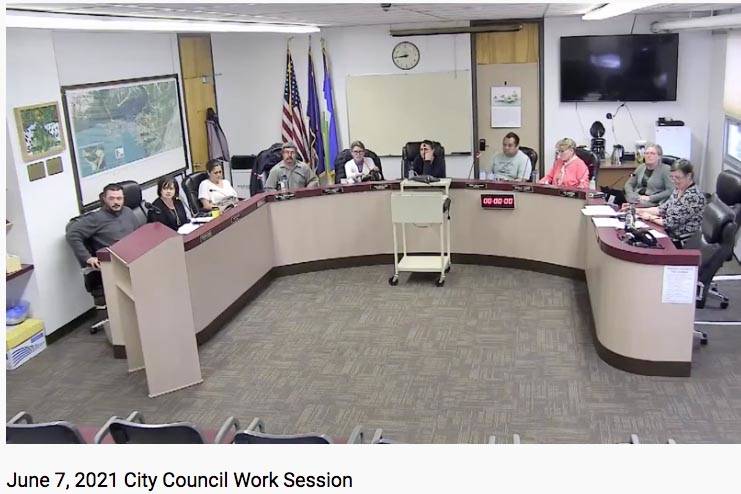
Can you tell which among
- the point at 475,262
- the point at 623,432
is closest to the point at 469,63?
the point at 475,262

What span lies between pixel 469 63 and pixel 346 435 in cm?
615

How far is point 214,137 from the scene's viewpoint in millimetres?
9414

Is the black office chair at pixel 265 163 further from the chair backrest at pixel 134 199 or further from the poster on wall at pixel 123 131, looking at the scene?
the chair backrest at pixel 134 199

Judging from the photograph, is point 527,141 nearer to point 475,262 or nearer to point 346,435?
point 475,262

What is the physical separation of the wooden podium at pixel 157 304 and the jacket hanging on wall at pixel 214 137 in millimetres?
4465

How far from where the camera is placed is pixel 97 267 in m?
5.89

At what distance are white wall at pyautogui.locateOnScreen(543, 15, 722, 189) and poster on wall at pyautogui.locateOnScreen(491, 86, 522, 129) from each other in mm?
338

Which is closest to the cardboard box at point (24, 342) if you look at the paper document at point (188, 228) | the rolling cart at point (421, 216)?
the paper document at point (188, 228)

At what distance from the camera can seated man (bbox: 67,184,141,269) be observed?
601cm

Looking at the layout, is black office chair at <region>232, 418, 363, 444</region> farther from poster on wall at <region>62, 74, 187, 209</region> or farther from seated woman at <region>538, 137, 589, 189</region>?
seated woman at <region>538, 137, 589, 189</region>

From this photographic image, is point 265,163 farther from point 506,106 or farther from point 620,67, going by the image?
point 620,67

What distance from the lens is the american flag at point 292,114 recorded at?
376 inches

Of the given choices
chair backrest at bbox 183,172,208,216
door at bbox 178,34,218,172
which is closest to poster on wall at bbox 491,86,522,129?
door at bbox 178,34,218,172

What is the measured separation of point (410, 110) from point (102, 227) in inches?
184
